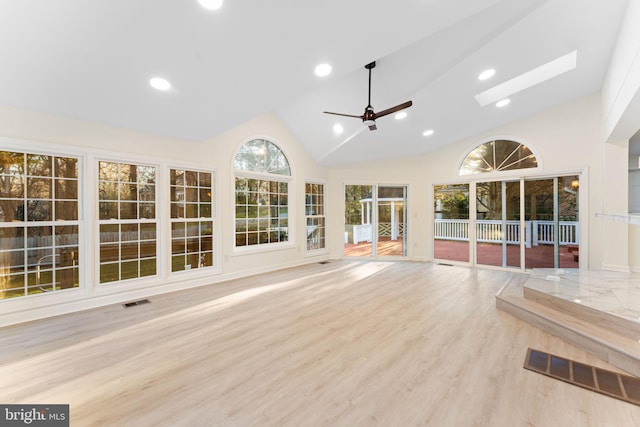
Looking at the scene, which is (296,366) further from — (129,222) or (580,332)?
(129,222)

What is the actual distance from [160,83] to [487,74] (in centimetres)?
440

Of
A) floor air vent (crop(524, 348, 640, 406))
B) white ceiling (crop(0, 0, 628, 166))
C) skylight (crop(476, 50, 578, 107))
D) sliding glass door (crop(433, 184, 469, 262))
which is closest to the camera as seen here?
floor air vent (crop(524, 348, 640, 406))

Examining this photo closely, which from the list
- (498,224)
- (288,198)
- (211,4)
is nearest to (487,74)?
(498,224)

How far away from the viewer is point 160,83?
3184mm

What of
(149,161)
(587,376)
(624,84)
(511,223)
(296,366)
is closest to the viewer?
(587,376)

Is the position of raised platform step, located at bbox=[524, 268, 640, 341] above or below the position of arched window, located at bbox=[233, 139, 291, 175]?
below

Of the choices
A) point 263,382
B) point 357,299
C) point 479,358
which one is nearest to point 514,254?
point 357,299

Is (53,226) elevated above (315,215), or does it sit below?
below

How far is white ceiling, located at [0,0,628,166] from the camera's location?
7.73 feet

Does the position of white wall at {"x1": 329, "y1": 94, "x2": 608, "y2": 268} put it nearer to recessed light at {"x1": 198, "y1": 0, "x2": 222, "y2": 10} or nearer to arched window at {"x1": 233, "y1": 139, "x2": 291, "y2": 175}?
arched window at {"x1": 233, "y1": 139, "x2": 291, "y2": 175}

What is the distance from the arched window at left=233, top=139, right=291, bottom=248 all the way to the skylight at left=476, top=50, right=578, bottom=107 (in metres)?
4.09

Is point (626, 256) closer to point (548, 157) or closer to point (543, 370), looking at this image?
point (548, 157)

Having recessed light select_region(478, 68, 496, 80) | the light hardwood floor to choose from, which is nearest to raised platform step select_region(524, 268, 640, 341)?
the light hardwood floor

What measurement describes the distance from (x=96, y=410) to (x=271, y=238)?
4.41 meters
